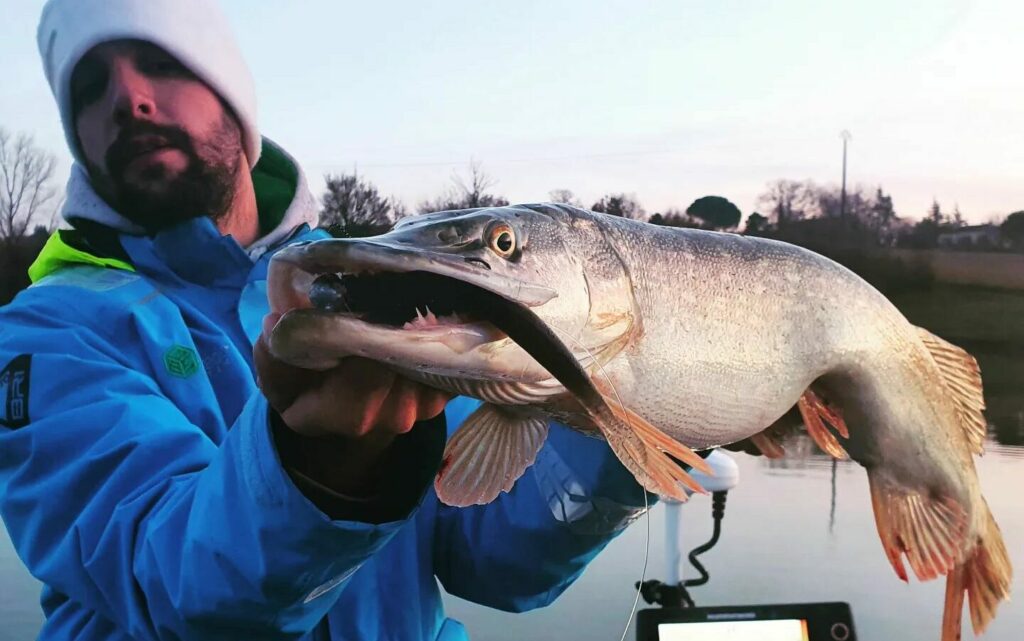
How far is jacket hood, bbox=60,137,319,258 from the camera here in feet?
5.12

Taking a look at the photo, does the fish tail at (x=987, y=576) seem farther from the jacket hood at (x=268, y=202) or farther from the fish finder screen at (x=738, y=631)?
the jacket hood at (x=268, y=202)

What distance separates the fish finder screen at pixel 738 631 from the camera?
225 centimetres

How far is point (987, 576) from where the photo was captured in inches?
47.9

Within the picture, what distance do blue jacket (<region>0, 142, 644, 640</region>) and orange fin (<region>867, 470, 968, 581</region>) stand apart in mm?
354

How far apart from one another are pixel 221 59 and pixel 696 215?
3.61ft

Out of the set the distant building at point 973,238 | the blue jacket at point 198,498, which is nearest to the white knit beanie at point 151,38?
the blue jacket at point 198,498

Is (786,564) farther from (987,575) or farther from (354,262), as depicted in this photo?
(354,262)

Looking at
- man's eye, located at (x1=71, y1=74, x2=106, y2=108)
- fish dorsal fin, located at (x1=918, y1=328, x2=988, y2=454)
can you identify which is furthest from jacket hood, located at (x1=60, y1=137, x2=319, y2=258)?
fish dorsal fin, located at (x1=918, y1=328, x2=988, y2=454)

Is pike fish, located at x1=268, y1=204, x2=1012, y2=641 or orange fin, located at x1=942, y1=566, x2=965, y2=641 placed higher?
pike fish, located at x1=268, y1=204, x2=1012, y2=641

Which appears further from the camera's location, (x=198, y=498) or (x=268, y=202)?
(x=268, y=202)

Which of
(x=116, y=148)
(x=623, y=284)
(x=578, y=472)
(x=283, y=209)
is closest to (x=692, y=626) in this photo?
(x=578, y=472)

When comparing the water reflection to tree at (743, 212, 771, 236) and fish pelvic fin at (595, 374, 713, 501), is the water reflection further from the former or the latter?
fish pelvic fin at (595, 374, 713, 501)

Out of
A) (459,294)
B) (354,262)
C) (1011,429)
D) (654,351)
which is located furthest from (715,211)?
(1011,429)

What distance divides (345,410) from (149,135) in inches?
44.7
